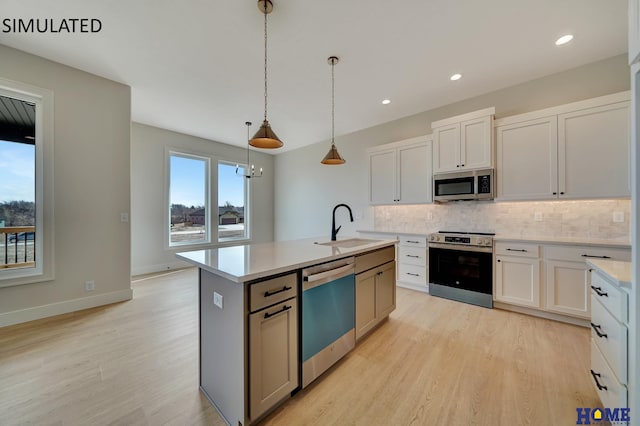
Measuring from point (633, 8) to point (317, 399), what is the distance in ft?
9.04

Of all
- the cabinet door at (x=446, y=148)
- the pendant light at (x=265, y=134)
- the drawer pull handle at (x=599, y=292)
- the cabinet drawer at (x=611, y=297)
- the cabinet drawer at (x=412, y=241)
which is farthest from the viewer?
the cabinet drawer at (x=412, y=241)

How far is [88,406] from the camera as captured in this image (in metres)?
1.56

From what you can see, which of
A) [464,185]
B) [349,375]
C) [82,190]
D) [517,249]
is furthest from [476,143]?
[82,190]

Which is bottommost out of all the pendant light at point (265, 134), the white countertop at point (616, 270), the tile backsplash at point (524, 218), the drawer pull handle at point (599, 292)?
the drawer pull handle at point (599, 292)

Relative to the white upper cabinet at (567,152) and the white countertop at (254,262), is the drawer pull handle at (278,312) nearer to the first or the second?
the white countertop at (254,262)

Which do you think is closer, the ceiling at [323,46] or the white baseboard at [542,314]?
the ceiling at [323,46]

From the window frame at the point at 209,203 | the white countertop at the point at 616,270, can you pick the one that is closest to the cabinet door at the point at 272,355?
the white countertop at the point at 616,270

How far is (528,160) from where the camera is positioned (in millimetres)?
2980

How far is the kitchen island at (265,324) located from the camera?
4.35ft

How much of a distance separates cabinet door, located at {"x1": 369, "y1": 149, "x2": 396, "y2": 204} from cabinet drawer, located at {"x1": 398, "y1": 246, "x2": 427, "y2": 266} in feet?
2.85

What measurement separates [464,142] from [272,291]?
3372 millimetres

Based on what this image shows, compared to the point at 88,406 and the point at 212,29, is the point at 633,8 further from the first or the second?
the point at 88,406

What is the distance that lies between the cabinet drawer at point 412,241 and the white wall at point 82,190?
13.5ft

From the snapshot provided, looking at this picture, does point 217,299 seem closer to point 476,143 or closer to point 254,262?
point 254,262
